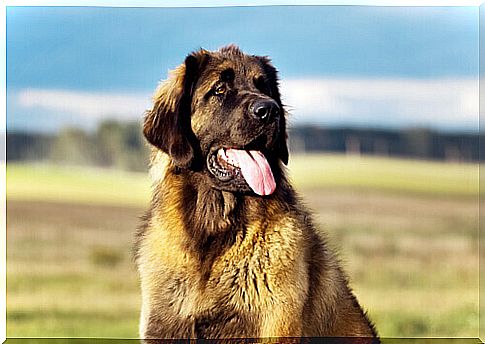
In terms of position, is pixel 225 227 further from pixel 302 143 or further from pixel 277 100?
pixel 302 143

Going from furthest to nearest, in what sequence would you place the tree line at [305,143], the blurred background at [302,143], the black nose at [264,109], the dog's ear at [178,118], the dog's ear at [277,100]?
1. the tree line at [305,143]
2. the blurred background at [302,143]
3. the dog's ear at [277,100]
4. the dog's ear at [178,118]
5. the black nose at [264,109]

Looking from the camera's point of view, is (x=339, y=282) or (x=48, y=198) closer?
(x=339, y=282)

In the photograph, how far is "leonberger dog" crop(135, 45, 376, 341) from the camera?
5023 mm

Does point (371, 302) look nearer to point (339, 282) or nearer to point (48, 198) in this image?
point (339, 282)

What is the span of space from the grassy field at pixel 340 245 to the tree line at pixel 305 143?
0.27 feet

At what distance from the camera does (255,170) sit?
5.11m

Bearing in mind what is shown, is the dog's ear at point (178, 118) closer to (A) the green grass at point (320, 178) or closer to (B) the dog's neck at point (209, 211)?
(B) the dog's neck at point (209, 211)

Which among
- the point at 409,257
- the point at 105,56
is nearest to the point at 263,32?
the point at 105,56

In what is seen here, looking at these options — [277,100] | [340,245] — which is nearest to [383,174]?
[340,245]

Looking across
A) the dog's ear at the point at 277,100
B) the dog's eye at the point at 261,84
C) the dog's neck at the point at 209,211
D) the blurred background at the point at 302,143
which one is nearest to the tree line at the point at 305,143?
the blurred background at the point at 302,143

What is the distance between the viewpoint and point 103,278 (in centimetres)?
668

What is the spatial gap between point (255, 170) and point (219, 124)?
36 cm

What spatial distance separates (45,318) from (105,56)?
6.89 ft

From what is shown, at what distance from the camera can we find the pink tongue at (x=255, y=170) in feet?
16.7
